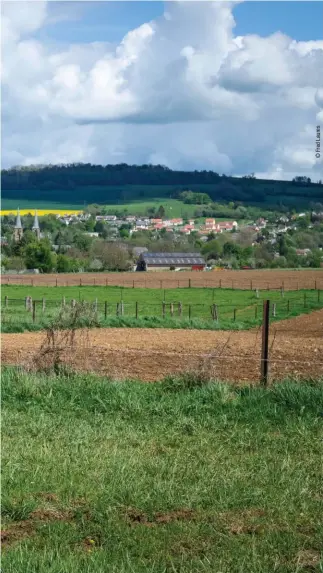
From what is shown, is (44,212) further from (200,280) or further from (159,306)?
(159,306)

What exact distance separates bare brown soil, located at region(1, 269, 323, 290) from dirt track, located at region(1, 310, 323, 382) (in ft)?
95.7

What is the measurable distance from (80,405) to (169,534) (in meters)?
4.82

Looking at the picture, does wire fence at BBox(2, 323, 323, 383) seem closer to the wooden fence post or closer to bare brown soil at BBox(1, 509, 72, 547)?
the wooden fence post

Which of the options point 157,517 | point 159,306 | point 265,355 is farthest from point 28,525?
point 159,306

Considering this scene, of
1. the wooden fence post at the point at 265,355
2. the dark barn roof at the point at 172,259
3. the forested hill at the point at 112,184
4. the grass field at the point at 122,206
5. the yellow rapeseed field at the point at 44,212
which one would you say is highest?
the forested hill at the point at 112,184

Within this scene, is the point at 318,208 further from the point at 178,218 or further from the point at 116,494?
the point at 116,494

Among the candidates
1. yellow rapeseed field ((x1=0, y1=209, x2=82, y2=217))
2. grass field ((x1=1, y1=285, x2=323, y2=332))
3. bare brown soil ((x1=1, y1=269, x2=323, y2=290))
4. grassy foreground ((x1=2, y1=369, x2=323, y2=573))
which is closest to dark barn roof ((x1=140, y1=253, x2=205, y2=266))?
bare brown soil ((x1=1, y1=269, x2=323, y2=290))

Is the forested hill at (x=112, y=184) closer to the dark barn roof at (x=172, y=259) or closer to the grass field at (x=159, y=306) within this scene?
the dark barn roof at (x=172, y=259)

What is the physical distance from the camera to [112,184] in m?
186

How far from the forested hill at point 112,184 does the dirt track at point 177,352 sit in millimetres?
104157

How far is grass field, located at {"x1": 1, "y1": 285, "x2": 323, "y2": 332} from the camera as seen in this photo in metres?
31.0

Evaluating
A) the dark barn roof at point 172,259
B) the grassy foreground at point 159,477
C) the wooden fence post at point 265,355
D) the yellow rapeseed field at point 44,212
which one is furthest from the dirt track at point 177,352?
the yellow rapeseed field at point 44,212

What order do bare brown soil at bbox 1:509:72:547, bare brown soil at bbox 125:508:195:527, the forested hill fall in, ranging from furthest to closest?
1. the forested hill
2. bare brown soil at bbox 125:508:195:527
3. bare brown soil at bbox 1:509:72:547

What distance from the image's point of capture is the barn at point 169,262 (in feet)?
285
